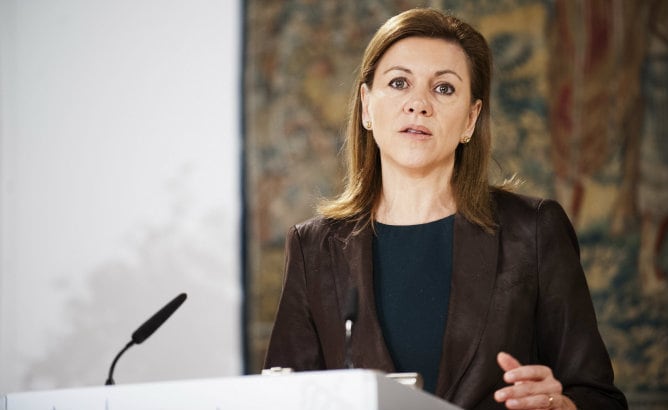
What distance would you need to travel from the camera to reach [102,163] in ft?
18.5

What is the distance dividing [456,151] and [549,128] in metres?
2.29

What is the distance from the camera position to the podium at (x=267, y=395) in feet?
5.64

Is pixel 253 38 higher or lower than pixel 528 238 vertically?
higher

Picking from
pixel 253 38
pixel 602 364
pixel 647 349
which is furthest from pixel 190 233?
pixel 602 364

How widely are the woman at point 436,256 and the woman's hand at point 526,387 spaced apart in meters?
0.15

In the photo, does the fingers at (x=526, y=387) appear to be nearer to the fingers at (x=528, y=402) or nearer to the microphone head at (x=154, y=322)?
the fingers at (x=528, y=402)

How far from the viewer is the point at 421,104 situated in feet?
9.44

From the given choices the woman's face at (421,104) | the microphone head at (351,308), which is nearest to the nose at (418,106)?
the woman's face at (421,104)

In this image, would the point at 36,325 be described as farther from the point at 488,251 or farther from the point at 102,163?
the point at 488,251

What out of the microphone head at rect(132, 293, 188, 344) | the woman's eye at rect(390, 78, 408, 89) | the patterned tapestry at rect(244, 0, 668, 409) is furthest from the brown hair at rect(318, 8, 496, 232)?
the patterned tapestry at rect(244, 0, 668, 409)

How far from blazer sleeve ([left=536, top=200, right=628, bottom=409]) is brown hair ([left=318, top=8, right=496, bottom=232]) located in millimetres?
190

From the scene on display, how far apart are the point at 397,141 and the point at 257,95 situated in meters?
2.64

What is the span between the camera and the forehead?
2.93 meters

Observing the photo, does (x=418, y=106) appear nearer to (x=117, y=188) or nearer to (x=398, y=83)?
(x=398, y=83)
